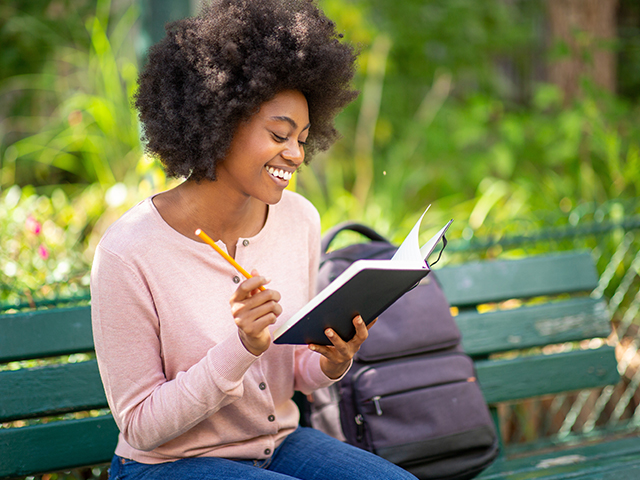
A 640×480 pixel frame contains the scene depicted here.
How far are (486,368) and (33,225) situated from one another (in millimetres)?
1929

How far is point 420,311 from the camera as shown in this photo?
6.85ft

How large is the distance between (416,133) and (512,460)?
3.11 meters

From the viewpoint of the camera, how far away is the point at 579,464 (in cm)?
212

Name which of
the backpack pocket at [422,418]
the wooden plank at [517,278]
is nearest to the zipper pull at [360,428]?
the backpack pocket at [422,418]

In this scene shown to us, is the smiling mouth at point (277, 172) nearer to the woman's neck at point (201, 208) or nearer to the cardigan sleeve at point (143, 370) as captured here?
the woman's neck at point (201, 208)

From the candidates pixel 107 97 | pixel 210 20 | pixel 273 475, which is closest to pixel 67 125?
pixel 107 97

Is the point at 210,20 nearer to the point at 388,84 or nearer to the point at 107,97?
the point at 107,97

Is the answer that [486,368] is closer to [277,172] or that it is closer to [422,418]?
[422,418]

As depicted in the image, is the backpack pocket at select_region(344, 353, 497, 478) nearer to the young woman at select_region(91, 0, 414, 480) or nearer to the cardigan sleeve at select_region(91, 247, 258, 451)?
the young woman at select_region(91, 0, 414, 480)

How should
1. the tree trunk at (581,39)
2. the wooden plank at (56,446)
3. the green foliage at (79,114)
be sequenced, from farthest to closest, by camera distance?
the tree trunk at (581,39) < the green foliage at (79,114) < the wooden plank at (56,446)

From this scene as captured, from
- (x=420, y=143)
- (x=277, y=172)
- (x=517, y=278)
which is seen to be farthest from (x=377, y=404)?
(x=420, y=143)

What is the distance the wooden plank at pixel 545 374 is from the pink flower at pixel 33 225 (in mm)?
1876

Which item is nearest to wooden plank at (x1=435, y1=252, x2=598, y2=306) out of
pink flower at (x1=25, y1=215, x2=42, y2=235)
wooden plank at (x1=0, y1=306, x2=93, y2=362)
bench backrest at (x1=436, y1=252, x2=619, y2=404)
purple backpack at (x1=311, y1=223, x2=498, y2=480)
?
bench backrest at (x1=436, y1=252, x2=619, y2=404)

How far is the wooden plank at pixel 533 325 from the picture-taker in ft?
7.82
